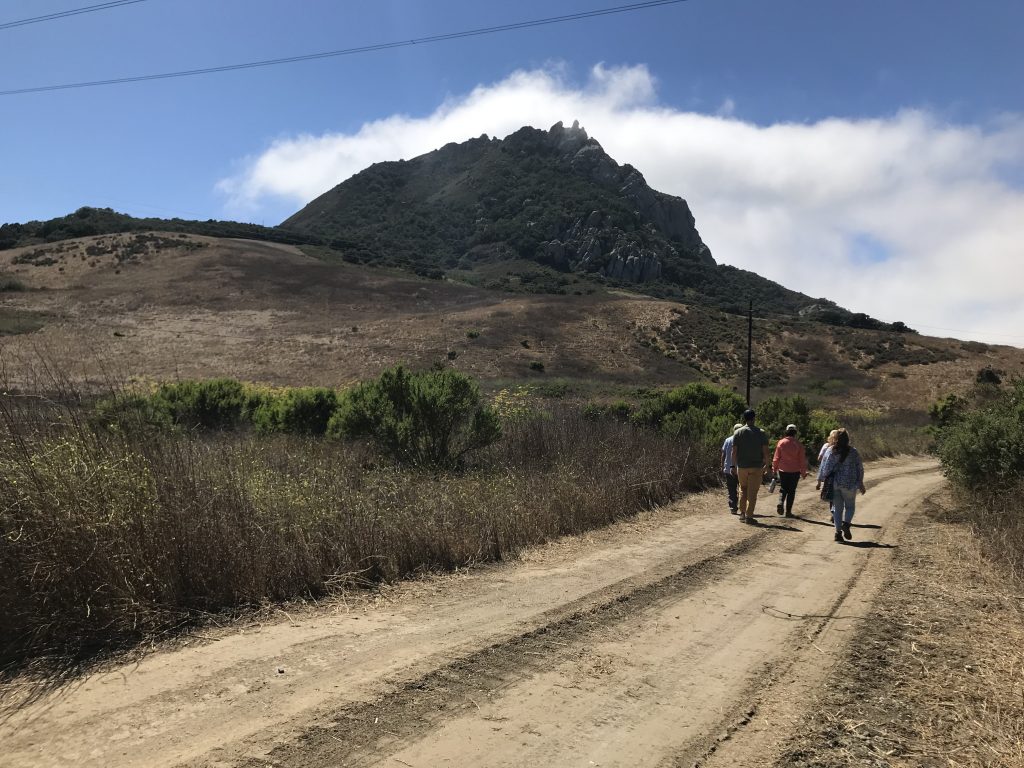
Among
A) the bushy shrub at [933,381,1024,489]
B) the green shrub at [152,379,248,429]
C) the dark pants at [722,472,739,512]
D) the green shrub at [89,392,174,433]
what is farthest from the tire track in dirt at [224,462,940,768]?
the green shrub at [152,379,248,429]

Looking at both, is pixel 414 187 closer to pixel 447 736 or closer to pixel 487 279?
pixel 487 279

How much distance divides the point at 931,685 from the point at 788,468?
7.68 metres

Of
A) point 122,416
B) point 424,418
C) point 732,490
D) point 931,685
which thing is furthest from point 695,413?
point 122,416

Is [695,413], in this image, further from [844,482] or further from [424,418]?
[844,482]

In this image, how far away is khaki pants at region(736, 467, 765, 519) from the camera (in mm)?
10609

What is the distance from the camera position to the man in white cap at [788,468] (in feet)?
37.7

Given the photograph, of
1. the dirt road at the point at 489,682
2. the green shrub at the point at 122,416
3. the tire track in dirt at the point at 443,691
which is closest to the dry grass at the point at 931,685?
the dirt road at the point at 489,682

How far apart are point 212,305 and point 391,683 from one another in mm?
64484

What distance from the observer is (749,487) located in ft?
35.0

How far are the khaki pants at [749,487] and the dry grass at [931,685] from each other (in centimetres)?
359

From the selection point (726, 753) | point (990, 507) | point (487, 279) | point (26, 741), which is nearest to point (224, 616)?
point (26, 741)

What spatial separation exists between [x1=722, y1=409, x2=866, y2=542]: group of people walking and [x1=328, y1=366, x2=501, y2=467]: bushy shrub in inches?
221

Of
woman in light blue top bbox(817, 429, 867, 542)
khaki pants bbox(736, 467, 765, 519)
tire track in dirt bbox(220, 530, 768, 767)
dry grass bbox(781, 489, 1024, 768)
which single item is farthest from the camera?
khaki pants bbox(736, 467, 765, 519)

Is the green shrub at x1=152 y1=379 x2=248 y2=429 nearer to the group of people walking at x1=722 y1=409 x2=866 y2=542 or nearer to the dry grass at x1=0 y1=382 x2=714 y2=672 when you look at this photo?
the dry grass at x1=0 y1=382 x2=714 y2=672
